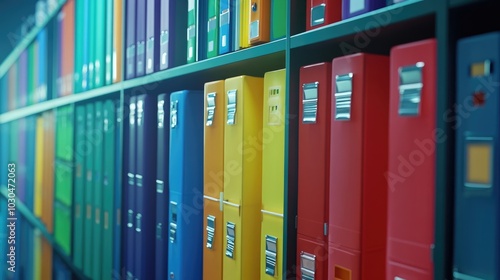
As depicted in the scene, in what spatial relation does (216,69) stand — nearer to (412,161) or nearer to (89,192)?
(412,161)

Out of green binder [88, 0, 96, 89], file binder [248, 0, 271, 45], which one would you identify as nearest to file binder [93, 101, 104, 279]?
green binder [88, 0, 96, 89]

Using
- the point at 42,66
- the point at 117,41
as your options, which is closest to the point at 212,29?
the point at 117,41

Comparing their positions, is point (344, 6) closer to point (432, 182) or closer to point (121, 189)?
point (432, 182)

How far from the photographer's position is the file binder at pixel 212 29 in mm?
1224

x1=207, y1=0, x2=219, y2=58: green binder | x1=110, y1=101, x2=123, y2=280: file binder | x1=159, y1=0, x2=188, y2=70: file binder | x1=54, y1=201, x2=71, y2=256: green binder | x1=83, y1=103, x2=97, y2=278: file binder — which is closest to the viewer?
x1=207, y1=0, x2=219, y2=58: green binder

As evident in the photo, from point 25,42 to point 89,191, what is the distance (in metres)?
1.89

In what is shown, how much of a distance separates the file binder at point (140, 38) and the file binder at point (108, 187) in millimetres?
361

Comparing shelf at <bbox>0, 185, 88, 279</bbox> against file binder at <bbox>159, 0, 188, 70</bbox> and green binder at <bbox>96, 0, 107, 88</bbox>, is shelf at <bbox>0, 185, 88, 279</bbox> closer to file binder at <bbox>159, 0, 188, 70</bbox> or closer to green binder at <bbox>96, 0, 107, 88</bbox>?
green binder at <bbox>96, 0, 107, 88</bbox>

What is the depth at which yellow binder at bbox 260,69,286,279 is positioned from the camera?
99 cm

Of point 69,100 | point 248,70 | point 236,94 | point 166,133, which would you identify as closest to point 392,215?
point 236,94

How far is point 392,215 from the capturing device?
2.35 feet

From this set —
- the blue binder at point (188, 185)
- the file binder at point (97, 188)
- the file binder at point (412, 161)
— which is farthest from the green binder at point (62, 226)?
the file binder at point (412, 161)

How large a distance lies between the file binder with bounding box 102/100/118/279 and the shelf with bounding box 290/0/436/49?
115 centimetres

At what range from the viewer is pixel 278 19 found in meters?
1.02
